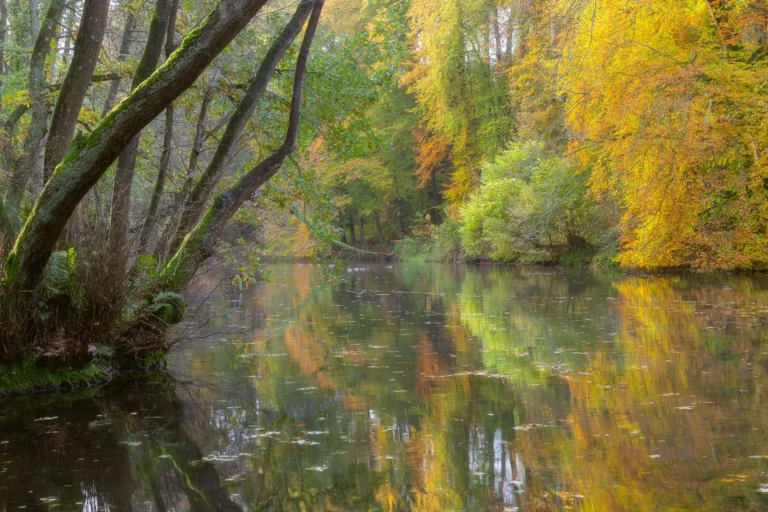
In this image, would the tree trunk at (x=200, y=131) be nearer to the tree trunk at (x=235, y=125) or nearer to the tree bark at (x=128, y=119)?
the tree trunk at (x=235, y=125)

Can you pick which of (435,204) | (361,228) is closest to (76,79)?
(435,204)

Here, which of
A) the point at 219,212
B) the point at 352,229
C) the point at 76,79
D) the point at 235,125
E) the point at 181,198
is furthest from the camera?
the point at 352,229

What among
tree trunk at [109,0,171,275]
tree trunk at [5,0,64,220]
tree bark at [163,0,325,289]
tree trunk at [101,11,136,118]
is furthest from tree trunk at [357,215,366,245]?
tree trunk at [109,0,171,275]

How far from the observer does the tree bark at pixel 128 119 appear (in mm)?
5406

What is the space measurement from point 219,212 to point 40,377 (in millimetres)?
2640

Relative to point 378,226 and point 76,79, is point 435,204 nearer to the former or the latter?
point 378,226

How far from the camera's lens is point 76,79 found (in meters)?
7.24

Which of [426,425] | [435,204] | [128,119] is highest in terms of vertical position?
[435,204]

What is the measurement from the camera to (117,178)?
8.62 m

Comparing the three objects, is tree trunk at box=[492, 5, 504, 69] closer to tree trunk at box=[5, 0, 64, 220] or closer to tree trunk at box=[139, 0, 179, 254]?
tree trunk at box=[139, 0, 179, 254]

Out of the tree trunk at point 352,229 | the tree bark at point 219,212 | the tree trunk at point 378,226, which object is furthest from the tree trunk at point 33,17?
the tree trunk at point 352,229

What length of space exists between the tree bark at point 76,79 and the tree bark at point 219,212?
165 cm

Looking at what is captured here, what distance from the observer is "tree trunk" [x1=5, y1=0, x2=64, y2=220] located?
852cm

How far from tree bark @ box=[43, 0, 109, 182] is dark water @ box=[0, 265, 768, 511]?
2.54 meters
